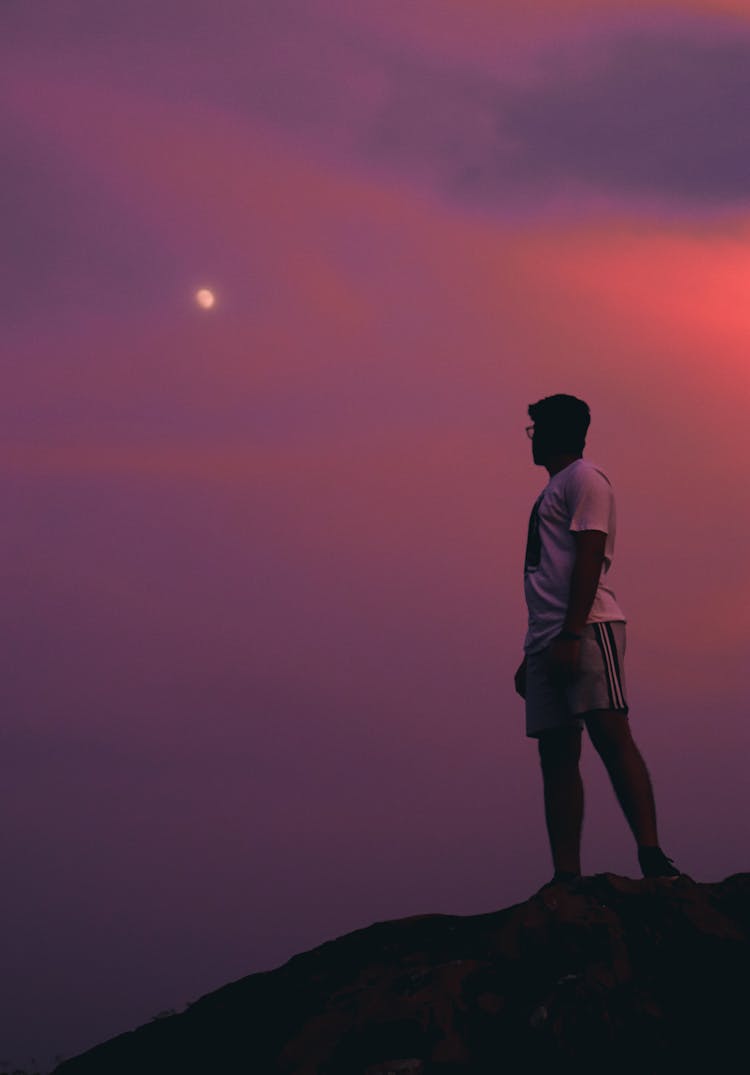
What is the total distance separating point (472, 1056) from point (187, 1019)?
6.65 ft

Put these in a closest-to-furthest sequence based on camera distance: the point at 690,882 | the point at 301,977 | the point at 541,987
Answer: the point at 541,987 → the point at 690,882 → the point at 301,977

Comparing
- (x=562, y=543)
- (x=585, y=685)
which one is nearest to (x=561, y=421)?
(x=562, y=543)

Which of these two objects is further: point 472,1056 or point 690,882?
point 690,882

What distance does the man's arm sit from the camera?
21.6 feet

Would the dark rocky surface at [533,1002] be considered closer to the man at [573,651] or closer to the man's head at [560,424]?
the man at [573,651]

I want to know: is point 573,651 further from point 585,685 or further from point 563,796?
point 563,796

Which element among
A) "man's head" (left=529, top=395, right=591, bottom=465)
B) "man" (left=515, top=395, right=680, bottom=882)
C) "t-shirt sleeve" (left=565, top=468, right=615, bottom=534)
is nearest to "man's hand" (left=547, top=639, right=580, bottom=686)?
"man" (left=515, top=395, right=680, bottom=882)

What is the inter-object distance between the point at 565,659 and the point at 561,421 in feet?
4.56

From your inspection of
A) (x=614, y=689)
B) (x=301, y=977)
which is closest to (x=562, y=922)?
(x=614, y=689)

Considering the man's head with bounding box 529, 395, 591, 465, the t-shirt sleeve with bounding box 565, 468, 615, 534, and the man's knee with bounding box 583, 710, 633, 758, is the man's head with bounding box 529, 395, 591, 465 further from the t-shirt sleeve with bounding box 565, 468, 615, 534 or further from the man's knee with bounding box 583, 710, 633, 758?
the man's knee with bounding box 583, 710, 633, 758

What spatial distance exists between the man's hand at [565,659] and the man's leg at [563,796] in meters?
0.34

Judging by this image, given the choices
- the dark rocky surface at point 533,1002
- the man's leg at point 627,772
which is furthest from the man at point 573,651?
the dark rocky surface at point 533,1002

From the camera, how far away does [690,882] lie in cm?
644

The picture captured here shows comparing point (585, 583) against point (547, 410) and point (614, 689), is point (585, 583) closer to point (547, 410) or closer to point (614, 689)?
point (614, 689)
